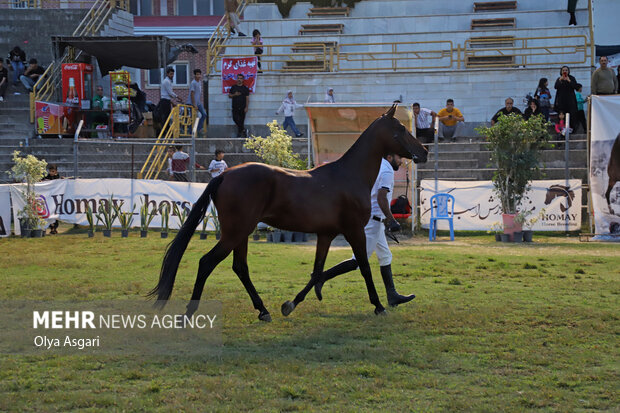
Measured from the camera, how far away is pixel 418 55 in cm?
3022

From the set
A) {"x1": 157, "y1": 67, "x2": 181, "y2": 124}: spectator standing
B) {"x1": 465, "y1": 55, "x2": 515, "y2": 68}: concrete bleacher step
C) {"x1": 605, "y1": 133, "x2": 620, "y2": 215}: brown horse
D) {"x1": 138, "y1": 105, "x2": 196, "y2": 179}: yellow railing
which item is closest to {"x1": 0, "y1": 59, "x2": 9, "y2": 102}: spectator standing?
{"x1": 157, "y1": 67, "x2": 181, "y2": 124}: spectator standing

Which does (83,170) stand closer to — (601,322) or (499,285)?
(499,285)

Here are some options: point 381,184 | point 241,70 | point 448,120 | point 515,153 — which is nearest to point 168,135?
point 241,70

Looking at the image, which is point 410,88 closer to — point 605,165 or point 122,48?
point 122,48

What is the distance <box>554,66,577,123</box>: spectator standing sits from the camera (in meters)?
23.3

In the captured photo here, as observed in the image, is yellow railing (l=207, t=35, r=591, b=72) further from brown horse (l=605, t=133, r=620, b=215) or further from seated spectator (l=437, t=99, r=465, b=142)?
brown horse (l=605, t=133, r=620, b=215)

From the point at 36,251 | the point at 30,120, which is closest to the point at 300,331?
the point at 36,251

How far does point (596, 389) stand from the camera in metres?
5.72

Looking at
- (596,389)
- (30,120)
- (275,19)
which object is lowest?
(596,389)

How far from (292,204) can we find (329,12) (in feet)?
90.4

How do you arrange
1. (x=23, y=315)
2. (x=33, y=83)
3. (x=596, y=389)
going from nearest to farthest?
(x=596, y=389) < (x=23, y=315) < (x=33, y=83)

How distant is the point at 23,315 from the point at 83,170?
16.9 metres

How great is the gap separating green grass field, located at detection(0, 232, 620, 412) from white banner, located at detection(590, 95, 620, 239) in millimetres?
5394

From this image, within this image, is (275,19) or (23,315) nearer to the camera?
(23,315)
